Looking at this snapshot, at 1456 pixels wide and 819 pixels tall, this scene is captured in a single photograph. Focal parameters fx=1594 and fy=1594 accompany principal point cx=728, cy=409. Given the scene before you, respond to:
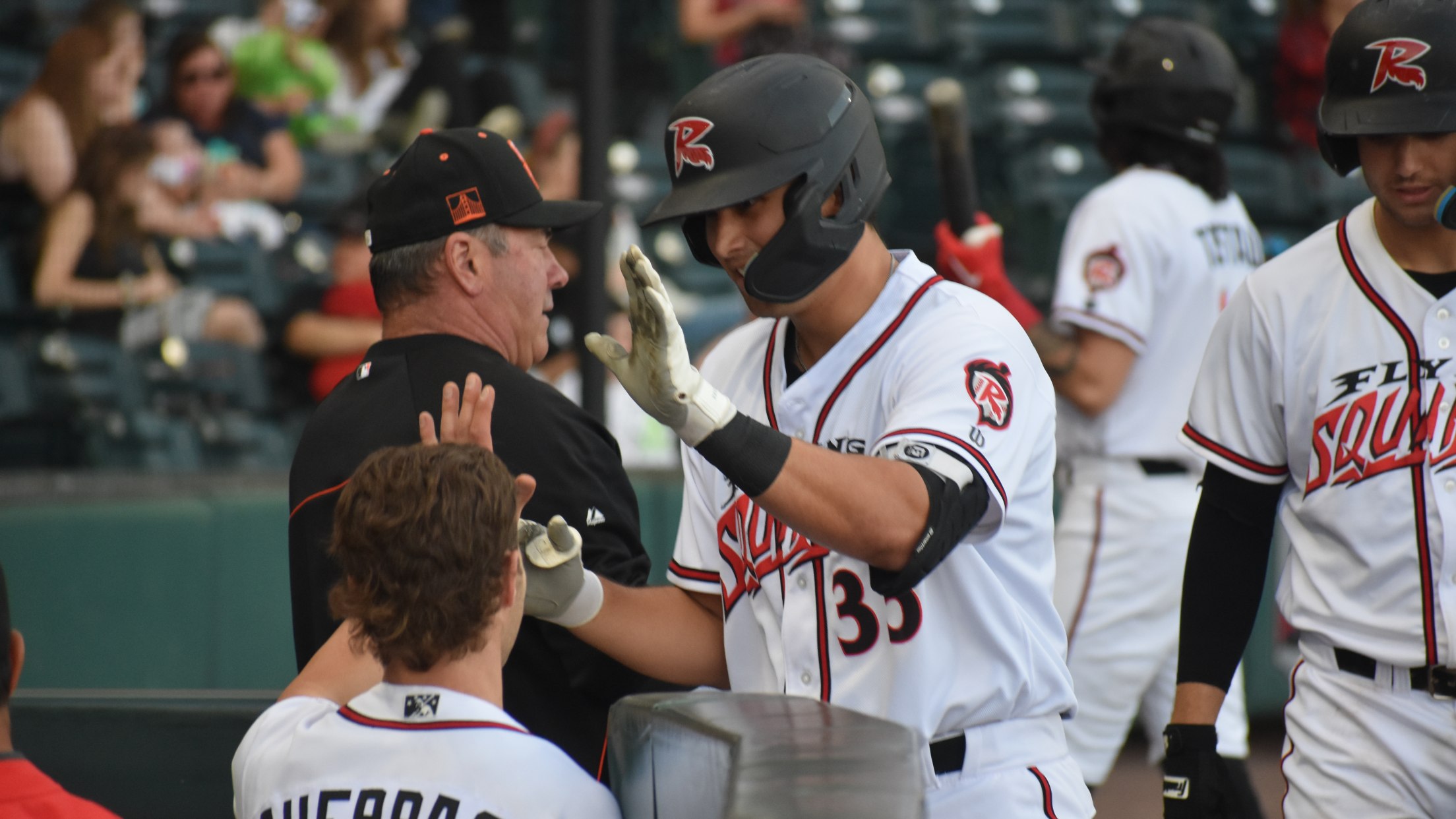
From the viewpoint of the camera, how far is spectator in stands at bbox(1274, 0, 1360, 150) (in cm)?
725

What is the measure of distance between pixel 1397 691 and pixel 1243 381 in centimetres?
51

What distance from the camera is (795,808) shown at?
122cm

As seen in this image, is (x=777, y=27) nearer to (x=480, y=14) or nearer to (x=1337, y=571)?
(x=480, y=14)

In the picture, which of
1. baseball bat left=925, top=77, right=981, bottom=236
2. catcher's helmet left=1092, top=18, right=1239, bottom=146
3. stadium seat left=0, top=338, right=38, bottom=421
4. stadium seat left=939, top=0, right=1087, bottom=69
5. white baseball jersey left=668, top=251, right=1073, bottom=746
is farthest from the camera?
stadium seat left=939, top=0, right=1087, bottom=69

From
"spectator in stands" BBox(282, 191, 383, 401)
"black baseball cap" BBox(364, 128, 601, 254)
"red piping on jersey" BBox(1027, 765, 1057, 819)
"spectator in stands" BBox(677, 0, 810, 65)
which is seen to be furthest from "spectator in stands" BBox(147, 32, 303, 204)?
"red piping on jersey" BBox(1027, 765, 1057, 819)

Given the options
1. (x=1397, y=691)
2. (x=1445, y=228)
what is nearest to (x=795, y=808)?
(x=1397, y=691)

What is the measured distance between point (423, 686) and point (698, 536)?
658 millimetres

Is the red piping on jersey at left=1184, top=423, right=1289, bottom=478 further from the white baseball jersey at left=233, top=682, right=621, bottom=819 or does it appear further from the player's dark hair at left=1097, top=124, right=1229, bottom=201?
the player's dark hair at left=1097, top=124, right=1229, bottom=201

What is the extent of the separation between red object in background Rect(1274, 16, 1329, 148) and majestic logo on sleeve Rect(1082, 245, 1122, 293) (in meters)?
3.85

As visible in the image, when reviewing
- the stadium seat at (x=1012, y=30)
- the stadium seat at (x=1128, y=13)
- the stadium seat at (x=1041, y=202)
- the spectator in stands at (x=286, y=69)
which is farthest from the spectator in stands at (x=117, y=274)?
the stadium seat at (x=1128, y=13)

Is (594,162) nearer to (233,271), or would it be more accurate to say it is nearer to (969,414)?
(233,271)

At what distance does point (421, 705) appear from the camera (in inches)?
67.6

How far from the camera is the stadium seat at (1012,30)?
757cm

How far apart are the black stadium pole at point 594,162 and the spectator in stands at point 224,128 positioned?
6.75ft
